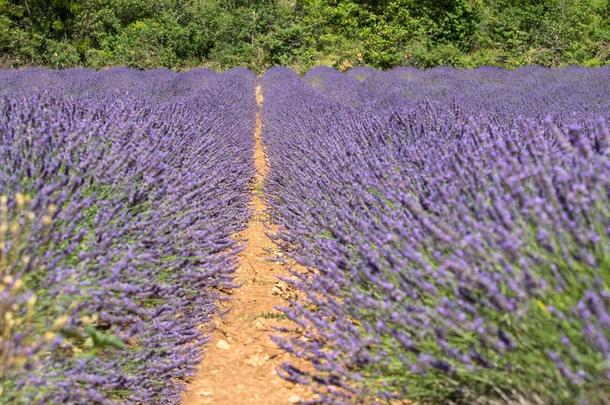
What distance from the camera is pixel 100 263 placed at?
5.86 ft

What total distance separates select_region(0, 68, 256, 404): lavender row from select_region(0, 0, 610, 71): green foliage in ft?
48.4

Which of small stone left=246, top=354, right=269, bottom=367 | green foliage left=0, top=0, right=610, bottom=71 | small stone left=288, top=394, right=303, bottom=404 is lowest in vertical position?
small stone left=288, top=394, right=303, bottom=404

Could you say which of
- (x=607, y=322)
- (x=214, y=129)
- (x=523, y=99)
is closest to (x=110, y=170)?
(x=607, y=322)

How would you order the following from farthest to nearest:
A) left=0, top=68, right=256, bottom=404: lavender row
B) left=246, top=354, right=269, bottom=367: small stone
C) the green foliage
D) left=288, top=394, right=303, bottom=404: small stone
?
the green foliage → left=246, top=354, right=269, bottom=367: small stone → left=288, top=394, right=303, bottom=404: small stone → left=0, top=68, right=256, bottom=404: lavender row

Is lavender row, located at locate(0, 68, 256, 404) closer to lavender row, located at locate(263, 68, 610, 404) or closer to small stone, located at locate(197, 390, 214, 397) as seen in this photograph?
small stone, located at locate(197, 390, 214, 397)

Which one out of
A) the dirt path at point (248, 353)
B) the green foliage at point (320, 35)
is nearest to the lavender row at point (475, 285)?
the dirt path at point (248, 353)

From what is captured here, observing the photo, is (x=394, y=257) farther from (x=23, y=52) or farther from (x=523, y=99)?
(x=23, y=52)

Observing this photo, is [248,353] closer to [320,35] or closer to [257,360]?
[257,360]

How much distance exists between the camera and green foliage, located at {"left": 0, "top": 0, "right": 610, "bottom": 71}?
56.9 feet

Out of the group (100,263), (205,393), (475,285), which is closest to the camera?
(475,285)

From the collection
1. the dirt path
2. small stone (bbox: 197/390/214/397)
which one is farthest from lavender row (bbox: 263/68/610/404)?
small stone (bbox: 197/390/214/397)

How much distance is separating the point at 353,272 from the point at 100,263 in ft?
2.93

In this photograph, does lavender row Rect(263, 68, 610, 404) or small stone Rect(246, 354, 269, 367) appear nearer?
lavender row Rect(263, 68, 610, 404)

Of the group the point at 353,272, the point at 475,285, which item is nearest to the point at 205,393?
the point at 353,272
